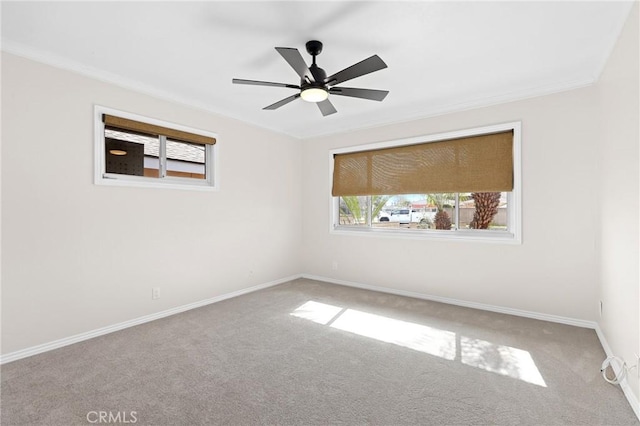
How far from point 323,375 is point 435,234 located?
8.46ft

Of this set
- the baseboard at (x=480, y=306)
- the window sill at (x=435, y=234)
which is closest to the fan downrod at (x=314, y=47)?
the window sill at (x=435, y=234)

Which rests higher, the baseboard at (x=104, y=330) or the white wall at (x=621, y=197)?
the white wall at (x=621, y=197)

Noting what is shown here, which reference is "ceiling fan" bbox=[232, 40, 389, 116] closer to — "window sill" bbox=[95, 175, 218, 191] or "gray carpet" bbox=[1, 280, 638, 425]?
"window sill" bbox=[95, 175, 218, 191]

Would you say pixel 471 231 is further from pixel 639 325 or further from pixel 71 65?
pixel 71 65

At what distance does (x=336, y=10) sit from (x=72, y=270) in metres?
3.15

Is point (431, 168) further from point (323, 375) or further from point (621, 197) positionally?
point (323, 375)

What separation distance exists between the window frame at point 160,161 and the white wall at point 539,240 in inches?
105

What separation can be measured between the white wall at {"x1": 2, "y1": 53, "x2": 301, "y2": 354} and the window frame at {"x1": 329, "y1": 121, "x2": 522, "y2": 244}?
1.60 m

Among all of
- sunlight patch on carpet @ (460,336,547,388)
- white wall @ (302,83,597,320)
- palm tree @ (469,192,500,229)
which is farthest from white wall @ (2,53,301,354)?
palm tree @ (469,192,500,229)

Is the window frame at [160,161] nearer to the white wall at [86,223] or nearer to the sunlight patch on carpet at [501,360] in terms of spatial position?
the white wall at [86,223]

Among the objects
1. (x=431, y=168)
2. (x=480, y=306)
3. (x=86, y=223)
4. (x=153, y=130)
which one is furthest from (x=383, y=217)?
(x=86, y=223)

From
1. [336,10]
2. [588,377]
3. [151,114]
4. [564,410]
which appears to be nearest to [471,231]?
[588,377]

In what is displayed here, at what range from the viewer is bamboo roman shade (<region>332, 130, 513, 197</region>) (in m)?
3.55

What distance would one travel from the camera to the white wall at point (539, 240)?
10.1 feet
